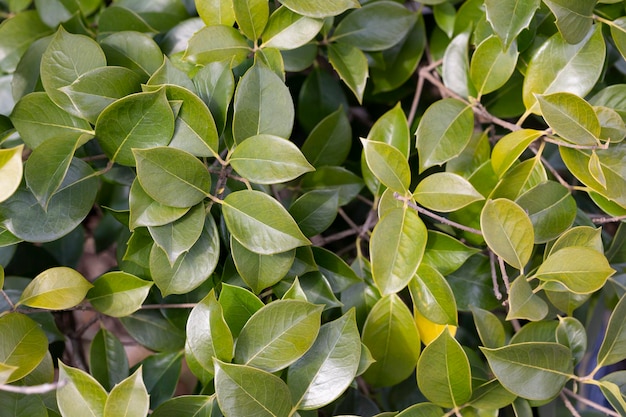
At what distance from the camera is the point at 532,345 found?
1.93 ft

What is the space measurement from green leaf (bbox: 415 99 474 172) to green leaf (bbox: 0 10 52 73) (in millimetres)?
574

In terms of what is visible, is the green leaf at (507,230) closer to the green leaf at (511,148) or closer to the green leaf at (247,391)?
the green leaf at (511,148)

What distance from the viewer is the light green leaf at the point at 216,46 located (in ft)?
2.11

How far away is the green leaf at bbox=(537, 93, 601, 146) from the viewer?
2.00 feet

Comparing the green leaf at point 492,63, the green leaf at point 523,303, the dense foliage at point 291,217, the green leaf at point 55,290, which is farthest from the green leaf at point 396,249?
the green leaf at point 55,290

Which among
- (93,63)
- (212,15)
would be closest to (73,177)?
(93,63)

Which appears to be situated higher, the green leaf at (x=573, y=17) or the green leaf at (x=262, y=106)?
the green leaf at (x=573, y=17)

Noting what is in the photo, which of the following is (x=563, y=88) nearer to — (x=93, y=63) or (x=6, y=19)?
(x=93, y=63)

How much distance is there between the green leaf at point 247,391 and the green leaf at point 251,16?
377 millimetres

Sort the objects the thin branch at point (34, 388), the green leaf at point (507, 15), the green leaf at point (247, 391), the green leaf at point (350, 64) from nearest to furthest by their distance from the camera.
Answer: the thin branch at point (34, 388)
the green leaf at point (247, 391)
the green leaf at point (507, 15)
the green leaf at point (350, 64)

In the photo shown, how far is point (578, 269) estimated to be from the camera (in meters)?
0.60

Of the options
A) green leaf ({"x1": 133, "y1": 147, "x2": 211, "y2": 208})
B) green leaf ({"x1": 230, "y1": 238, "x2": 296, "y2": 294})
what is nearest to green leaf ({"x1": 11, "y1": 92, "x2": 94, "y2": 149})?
green leaf ({"x1": 133, "y1": 147, "x2": 211, "y2": 208})

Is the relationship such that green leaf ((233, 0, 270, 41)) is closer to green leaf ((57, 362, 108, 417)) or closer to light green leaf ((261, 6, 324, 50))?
light green leaf ((261, 6, 324, 50))

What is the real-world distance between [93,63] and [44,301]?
264mm
